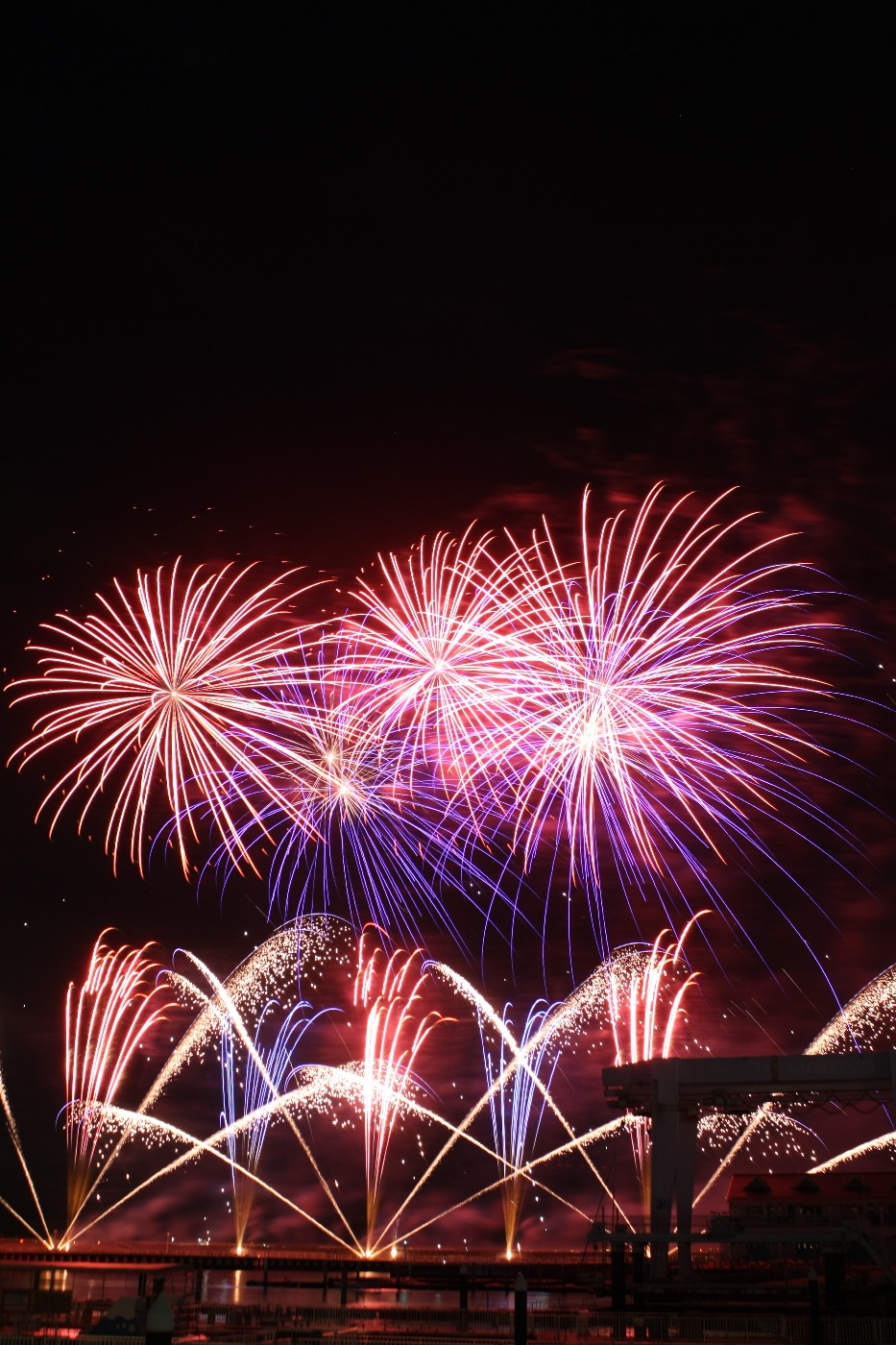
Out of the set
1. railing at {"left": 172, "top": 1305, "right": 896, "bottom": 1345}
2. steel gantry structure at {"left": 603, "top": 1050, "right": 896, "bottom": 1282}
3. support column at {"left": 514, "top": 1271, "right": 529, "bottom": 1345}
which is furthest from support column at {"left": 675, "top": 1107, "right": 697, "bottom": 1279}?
support column at {"left": 514, "top": 1271, "right": 529, "bottom": 1345}

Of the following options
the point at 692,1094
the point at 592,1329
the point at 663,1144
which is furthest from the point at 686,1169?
the point at 592,1329

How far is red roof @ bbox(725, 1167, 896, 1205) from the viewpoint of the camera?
206 ft

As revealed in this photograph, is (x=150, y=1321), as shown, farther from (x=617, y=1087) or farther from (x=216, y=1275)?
(x=216, y=1275)

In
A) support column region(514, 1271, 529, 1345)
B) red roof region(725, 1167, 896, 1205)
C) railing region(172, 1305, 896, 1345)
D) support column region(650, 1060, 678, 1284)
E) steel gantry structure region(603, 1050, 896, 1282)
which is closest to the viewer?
support column region(514, 1271, 529, 1345)

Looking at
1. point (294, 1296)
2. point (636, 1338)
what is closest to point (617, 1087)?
point (636, 1338)

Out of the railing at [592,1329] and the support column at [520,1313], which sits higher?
the support column at [520,1313]

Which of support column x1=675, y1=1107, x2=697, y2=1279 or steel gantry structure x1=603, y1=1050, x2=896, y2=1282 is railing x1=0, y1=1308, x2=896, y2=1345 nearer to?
steel gantry structure x1=603, y1=1050, x2=896, y2=1282

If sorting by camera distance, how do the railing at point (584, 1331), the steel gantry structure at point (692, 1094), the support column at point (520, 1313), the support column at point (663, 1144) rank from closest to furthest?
1. the support column at point (520, 1313)
2. the railing at point (584, 1331)
3. the steel gantry structure at point (692, 1094)
4. the support column at point (663, 1144)

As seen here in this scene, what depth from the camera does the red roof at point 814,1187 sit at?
206 ft

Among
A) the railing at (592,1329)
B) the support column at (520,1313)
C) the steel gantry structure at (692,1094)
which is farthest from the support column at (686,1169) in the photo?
the support column at (520,1313)

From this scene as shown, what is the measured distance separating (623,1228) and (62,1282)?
4811 centimetres

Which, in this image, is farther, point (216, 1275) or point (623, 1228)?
point (216, 1275)

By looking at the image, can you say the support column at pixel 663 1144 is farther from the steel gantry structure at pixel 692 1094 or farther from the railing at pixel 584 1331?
the railing at pixel 584 1331

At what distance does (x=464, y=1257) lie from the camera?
95500mm
